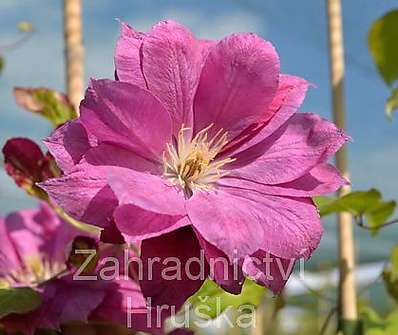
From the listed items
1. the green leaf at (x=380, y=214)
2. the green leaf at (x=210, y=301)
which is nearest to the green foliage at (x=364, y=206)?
the green leaf at (x=380, y=214)

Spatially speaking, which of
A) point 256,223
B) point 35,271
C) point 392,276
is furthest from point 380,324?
point 256,223

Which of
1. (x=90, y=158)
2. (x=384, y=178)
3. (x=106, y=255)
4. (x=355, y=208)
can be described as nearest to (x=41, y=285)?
(x=106, y=255)

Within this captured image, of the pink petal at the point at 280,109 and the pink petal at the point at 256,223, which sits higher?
the pink petal at the point at 280,109

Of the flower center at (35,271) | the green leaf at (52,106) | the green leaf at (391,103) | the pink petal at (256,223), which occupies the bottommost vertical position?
the flower center at (35,271)

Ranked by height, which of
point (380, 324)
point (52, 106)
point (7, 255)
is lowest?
point (380, 324)

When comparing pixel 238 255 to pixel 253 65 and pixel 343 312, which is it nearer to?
pixel 253 65

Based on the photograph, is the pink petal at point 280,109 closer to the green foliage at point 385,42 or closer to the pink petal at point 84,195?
the pink petal at point 84,195

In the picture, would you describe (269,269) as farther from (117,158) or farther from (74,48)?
(74,48)
